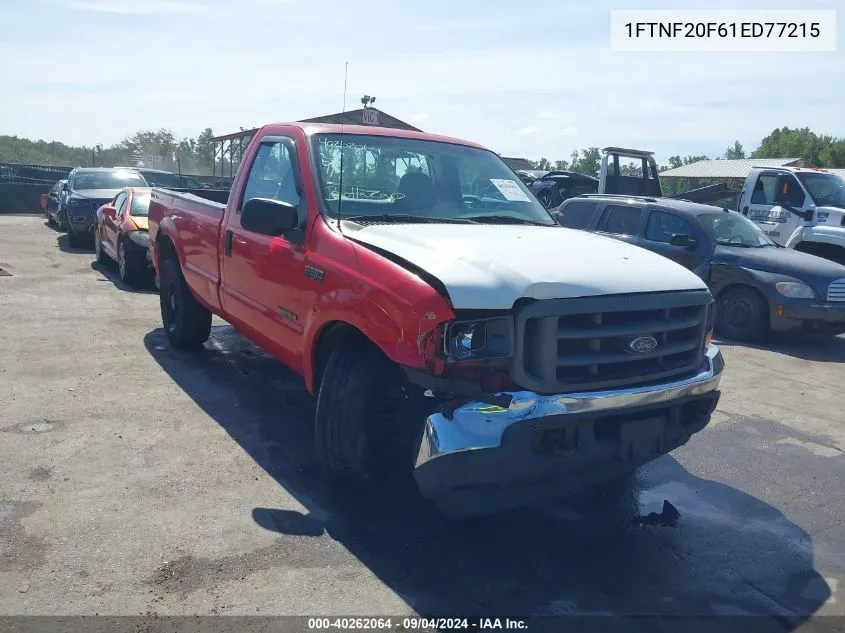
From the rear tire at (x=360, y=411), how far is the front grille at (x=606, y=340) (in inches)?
28.6

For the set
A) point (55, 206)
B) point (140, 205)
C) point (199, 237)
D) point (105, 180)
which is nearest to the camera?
point (199, 237)

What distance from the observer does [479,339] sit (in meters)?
3.27

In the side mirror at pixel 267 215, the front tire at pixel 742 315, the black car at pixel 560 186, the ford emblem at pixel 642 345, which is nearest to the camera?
the ford emblem at pixel 642 345

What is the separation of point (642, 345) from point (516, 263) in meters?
0.73

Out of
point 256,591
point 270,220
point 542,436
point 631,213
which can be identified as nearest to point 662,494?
point 542,436

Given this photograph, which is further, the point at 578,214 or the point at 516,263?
the point at 578,214

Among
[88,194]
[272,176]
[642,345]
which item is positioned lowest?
[642,345]

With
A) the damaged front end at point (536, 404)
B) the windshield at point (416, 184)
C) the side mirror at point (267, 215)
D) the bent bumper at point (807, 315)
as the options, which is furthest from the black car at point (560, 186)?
the damaged front end at point (536, 404)

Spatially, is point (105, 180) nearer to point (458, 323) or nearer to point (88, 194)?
point (88, 194)

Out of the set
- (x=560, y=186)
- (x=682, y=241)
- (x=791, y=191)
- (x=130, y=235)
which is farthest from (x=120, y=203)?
(x=791, y=191)

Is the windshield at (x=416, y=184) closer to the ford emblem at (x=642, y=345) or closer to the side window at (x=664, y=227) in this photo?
the ford emblem at (x=642, y=345)

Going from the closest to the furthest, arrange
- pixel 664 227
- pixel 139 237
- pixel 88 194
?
pixel 664 227
pixel 139 237
pixel 88 194

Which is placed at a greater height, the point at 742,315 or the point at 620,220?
the point at 620,220

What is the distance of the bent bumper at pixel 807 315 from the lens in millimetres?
8289
